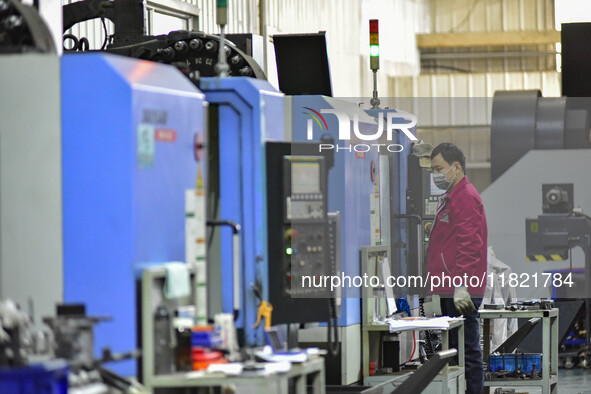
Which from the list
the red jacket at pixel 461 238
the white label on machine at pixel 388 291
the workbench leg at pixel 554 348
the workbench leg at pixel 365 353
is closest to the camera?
the workbench leg at pixel 365 353

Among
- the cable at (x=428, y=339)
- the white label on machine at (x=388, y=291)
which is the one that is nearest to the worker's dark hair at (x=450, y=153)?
the white label on machine at (x=388, y=291)

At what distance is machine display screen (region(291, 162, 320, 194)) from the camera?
509 centimetres

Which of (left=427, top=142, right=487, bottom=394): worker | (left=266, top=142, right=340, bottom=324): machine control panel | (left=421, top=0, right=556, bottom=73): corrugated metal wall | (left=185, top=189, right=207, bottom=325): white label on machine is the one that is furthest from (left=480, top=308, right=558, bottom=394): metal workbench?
(left=421, top=0, right=556, bottom=73): corrugated metal wall

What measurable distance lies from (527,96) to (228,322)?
435 centimetres

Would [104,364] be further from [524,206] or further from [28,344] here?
[524,206]

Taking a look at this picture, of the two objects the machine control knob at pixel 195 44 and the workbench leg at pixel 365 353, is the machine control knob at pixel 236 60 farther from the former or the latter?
the workbench leg at pixel 365 353

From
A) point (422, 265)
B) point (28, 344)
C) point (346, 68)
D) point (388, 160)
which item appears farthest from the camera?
point (346, 68)

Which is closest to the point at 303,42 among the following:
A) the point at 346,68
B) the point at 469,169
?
the point at 346,68

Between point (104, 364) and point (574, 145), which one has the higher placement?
point (574, 145)

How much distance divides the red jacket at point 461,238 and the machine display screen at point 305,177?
5.71ft

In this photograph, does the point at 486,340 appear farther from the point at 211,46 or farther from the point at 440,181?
the point at 211,46

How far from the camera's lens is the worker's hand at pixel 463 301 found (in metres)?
6.79

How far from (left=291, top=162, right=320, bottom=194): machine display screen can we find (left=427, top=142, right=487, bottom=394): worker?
68.7 inches

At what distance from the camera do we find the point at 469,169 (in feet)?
57.3
